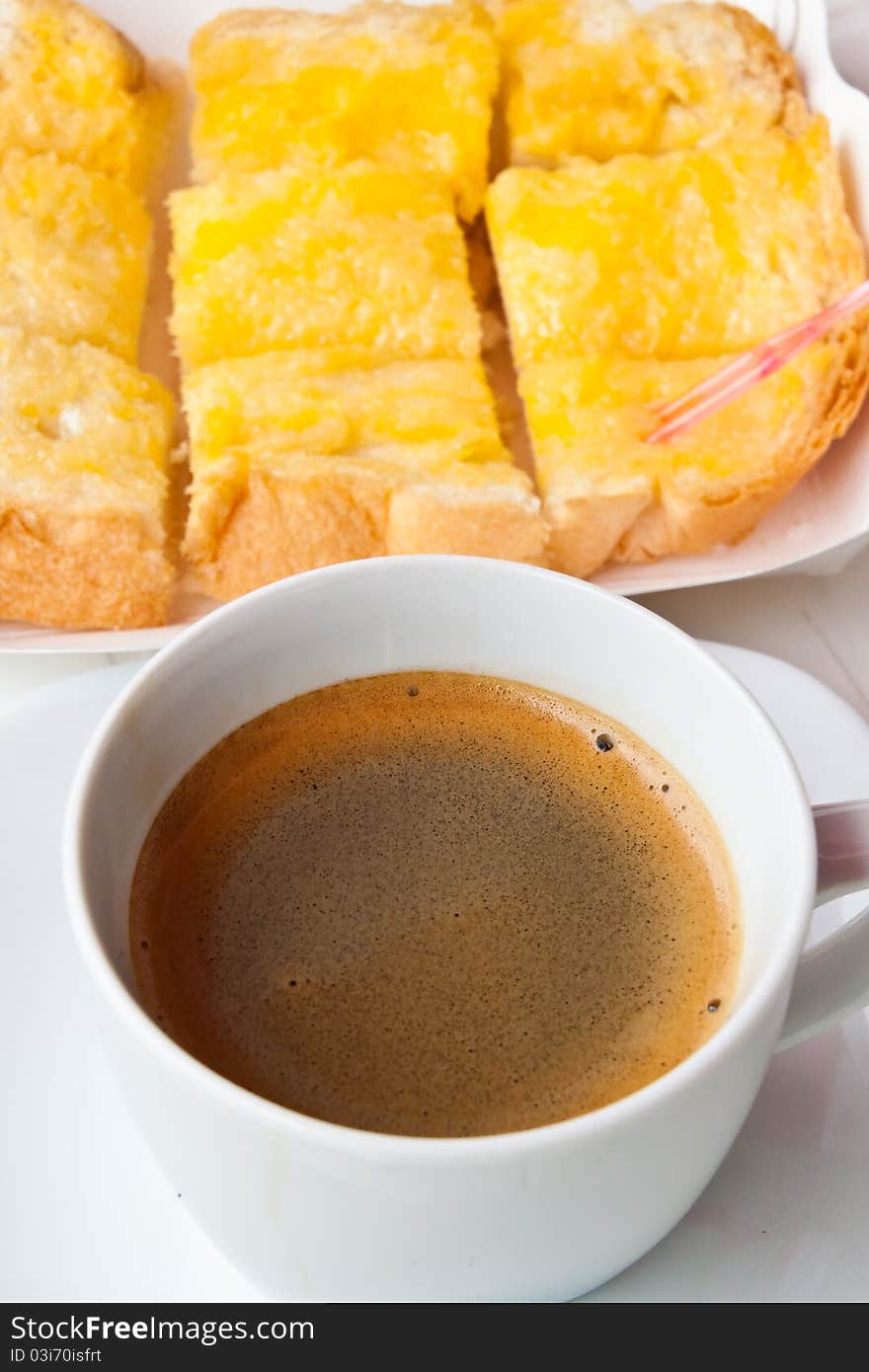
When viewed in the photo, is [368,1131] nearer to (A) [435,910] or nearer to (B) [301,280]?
(A) [435,910]

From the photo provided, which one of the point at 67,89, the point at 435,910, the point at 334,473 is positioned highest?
the point at 67,89

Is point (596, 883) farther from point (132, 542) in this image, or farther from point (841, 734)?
point (132, 542)

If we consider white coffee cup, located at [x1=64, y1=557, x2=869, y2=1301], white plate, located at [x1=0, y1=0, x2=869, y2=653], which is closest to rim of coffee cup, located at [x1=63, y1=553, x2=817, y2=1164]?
white coffee cup, located at [x1=64, y1=557, x2=869, y2=1301]

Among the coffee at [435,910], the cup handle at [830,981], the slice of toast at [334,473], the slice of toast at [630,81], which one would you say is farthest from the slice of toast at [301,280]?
the cup handle at [830,981]

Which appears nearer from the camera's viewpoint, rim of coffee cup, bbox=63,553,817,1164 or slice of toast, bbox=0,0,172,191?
rim of coffee cup, bbox=63,553,817,1164

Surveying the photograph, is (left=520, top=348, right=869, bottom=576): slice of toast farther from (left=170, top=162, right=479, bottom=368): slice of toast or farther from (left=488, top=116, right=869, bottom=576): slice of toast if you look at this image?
(left=170, top=162, right=479, bottom=368): slice of toast

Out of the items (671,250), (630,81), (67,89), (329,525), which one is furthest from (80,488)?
(630,81)

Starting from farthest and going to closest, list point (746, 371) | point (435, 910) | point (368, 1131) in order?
1. point (746, 371)
2. point (435, 910)
3. point (368, 1131)
